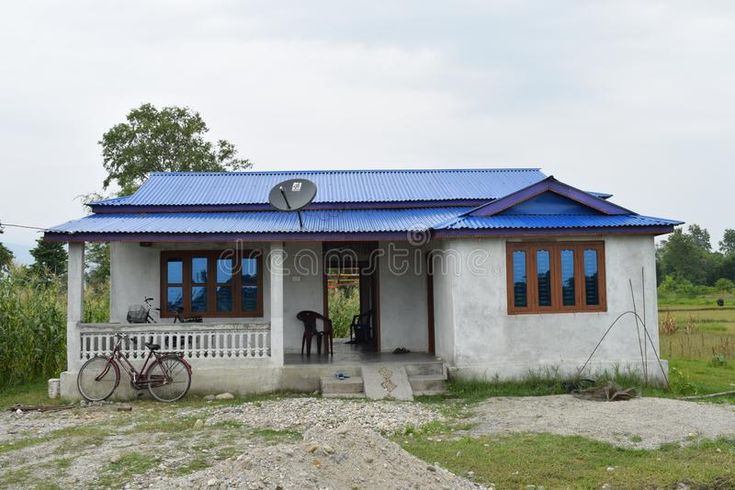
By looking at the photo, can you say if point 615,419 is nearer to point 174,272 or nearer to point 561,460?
point 561,460

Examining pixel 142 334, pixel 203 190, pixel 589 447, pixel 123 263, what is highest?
pixel 203 190

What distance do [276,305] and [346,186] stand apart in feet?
14.1

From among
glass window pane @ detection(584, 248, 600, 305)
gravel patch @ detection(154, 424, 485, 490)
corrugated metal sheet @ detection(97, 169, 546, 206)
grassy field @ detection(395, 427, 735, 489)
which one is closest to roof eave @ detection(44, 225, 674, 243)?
glass window pane @ detection(584, 248, 600, 305)

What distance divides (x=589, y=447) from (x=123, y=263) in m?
9.20

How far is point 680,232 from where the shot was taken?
52.7 metres

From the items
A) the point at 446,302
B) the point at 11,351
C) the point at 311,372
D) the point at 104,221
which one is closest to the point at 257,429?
the point at 311,372

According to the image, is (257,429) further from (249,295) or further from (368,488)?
(249,295)

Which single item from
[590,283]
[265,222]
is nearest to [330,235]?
[265,222]

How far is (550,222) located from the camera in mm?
11367

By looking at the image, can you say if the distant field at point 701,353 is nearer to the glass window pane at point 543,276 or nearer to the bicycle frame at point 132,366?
the glass window pane at point 543,276

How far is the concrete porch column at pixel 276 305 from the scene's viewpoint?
444 inches

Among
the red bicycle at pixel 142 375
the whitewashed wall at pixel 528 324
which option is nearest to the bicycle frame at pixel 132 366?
the red bicycle at pixel 142 375

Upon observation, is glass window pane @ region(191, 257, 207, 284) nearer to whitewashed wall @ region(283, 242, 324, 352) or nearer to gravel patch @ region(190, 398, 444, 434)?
whitewashed wall @ region(283, 242, 324, 352)

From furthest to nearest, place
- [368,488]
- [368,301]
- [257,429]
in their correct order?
1. [368,301]
2. [257,429]
3. [368,488]
